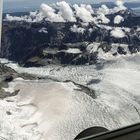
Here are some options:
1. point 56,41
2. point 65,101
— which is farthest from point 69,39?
point 65,101

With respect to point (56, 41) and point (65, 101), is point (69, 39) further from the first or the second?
point (65, 101)

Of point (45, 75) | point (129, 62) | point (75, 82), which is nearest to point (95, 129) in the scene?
point (45, 75)

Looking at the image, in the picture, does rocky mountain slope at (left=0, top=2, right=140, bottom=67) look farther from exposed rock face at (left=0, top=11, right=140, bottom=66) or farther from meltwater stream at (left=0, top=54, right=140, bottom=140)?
meltwater stream at (left=0, top=54, right=140, bottom=140)

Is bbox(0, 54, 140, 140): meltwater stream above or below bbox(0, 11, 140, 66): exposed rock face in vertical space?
below

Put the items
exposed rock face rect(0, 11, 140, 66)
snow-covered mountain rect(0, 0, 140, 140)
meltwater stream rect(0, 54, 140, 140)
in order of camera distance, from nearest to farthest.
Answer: snow-covered mountain rect(0, 0, 140, 140)
exposed rock face rect(0, 11, 140, 66)
meltwater stream rect(0, 54, 140, 140)

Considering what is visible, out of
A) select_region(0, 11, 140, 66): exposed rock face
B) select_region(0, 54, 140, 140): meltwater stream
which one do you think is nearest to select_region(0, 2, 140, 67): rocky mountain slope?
select_region(0, 11, 140, 66): exposed rock face

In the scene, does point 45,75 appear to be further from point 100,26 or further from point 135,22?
point 135,22

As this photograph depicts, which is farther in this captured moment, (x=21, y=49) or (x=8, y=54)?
(x=21, y=49)
